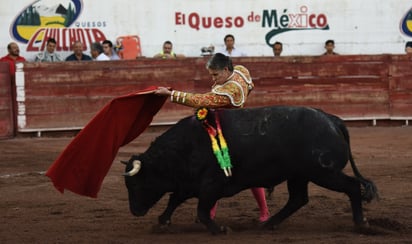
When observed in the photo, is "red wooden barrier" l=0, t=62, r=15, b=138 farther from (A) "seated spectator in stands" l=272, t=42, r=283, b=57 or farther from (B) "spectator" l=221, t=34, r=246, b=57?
(A) "seated spectator in stands" l=272, t=42, r=283, b=57

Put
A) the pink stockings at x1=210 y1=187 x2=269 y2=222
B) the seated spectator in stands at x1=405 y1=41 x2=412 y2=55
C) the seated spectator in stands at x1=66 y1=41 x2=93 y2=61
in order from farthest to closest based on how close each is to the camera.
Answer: the seated spectator in stands at x1=405 y1=41 x2=412 y2=55 < the seated spectator in stands at x1=66 y1=41 x2=93 y2=61 < the pink stockings at x1=210 y1=187 x2=269 y2=222

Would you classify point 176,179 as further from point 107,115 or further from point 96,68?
point 96,68

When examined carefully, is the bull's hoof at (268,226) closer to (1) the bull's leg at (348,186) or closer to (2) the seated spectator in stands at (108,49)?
(1) the bull's leg at (348,186)

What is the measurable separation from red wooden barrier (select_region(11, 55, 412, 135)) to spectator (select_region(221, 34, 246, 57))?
49 cm

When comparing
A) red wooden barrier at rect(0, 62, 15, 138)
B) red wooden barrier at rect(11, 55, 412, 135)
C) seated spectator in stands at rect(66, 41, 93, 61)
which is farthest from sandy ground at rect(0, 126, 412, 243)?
seated spectator in stands at rect(66, 41, 93, 61)

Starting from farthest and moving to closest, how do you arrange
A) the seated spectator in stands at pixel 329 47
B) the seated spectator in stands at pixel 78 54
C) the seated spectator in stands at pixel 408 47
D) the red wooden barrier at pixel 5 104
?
the seated spectator in stands at pixel 408 47
the seated spectator in stands at pixel 329 47
the seated spectator in stands at pixel 78 54
the red wooden barrier at pixel 5 104

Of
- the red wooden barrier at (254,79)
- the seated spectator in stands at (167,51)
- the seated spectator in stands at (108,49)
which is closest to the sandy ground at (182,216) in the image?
the red wooden barrier at (254,79)

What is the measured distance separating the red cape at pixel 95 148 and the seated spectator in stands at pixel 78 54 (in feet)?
23.7

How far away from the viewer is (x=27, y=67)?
13039mm

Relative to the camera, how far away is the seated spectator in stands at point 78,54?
44.7 ft

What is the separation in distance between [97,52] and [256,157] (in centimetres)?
793

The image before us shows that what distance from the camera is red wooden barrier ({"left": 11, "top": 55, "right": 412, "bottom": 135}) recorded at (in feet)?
43.1

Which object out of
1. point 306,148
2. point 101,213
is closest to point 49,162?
point 101,213

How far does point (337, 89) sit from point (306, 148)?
26.1 ft
